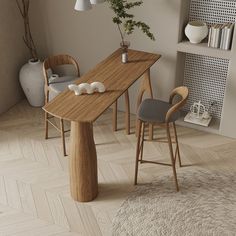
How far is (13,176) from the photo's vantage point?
412cm

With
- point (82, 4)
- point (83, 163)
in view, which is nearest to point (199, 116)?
point (83, 163)

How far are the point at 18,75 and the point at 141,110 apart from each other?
2213mm

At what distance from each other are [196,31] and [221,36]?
0.26 m

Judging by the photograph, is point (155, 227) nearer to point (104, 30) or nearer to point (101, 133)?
point (101, 133)

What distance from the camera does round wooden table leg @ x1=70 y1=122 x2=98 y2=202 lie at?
3.46 metres

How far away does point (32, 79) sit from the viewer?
507cm

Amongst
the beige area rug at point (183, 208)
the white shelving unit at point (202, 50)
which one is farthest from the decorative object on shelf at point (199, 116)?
the beige area rug at point (183, 208)

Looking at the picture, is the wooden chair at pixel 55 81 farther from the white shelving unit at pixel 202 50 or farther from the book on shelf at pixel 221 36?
the book on shelf at pixel 221 36

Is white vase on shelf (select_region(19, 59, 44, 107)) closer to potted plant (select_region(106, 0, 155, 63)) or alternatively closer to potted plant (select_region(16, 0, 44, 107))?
potted plant (select_region(16, 0, 44, 107))

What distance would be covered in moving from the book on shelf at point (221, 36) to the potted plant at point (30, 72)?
211 centimetres

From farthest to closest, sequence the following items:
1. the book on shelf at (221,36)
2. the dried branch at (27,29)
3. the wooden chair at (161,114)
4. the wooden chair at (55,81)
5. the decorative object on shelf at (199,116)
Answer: the dried branch at (27,29) < the decorative object on shelf at (199,116) < the wooden chair at (55,81) < the book on shelf at (221,36) < the wooden chair at (161,114)

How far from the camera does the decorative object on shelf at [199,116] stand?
4809 millimetres

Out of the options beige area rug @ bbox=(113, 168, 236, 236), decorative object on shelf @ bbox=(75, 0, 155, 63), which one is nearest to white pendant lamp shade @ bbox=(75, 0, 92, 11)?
decorative object on shelf @ bbox=(75, 0, 155, 63)

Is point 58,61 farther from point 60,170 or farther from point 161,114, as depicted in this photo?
point 161,114
